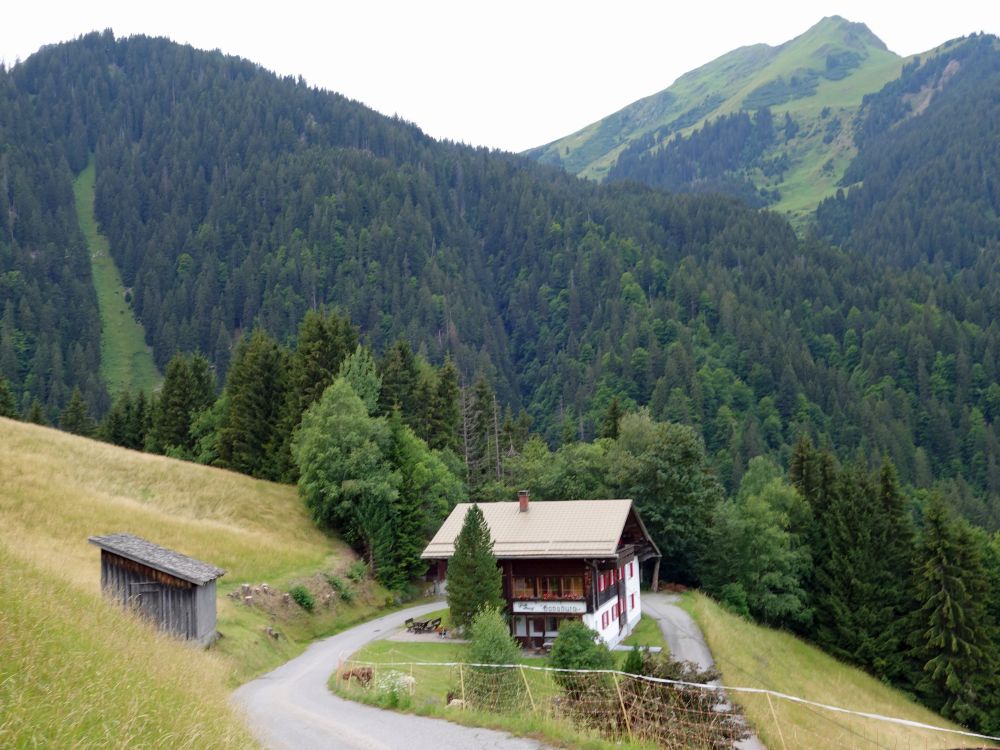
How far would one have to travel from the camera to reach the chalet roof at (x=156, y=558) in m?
29.5

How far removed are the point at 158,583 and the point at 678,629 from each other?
98.4ft

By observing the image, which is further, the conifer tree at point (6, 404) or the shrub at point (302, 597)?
the conifer tree at point (6, 404)

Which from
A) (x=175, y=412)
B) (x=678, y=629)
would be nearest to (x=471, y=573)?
(x=678, y=629)

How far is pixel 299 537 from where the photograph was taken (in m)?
55.7

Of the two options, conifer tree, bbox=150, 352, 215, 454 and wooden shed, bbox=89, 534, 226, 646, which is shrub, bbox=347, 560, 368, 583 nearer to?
wooden shed, bbox=89, 534, 226, 646

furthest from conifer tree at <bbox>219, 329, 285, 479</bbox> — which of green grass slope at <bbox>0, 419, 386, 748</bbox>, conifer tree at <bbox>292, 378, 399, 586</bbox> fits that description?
conifer tree at <bbox>292, 378, 399, 586</bbox>

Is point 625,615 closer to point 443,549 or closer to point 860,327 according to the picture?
point 443,549

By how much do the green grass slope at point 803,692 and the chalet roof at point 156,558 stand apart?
21.1 m

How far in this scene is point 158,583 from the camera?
30.2 meters

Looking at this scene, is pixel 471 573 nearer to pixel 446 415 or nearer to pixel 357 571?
pixel 357 571

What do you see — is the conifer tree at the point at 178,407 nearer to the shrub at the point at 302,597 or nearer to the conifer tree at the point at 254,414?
the conifer tree at the point at 254,414

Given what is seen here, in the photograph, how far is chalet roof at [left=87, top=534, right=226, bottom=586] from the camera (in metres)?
29.5

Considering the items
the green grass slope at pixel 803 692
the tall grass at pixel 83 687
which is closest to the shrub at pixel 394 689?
the tall grass at pixel 83 687

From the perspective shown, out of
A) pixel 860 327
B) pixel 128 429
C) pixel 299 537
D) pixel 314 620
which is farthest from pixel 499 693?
pixel 860 327
